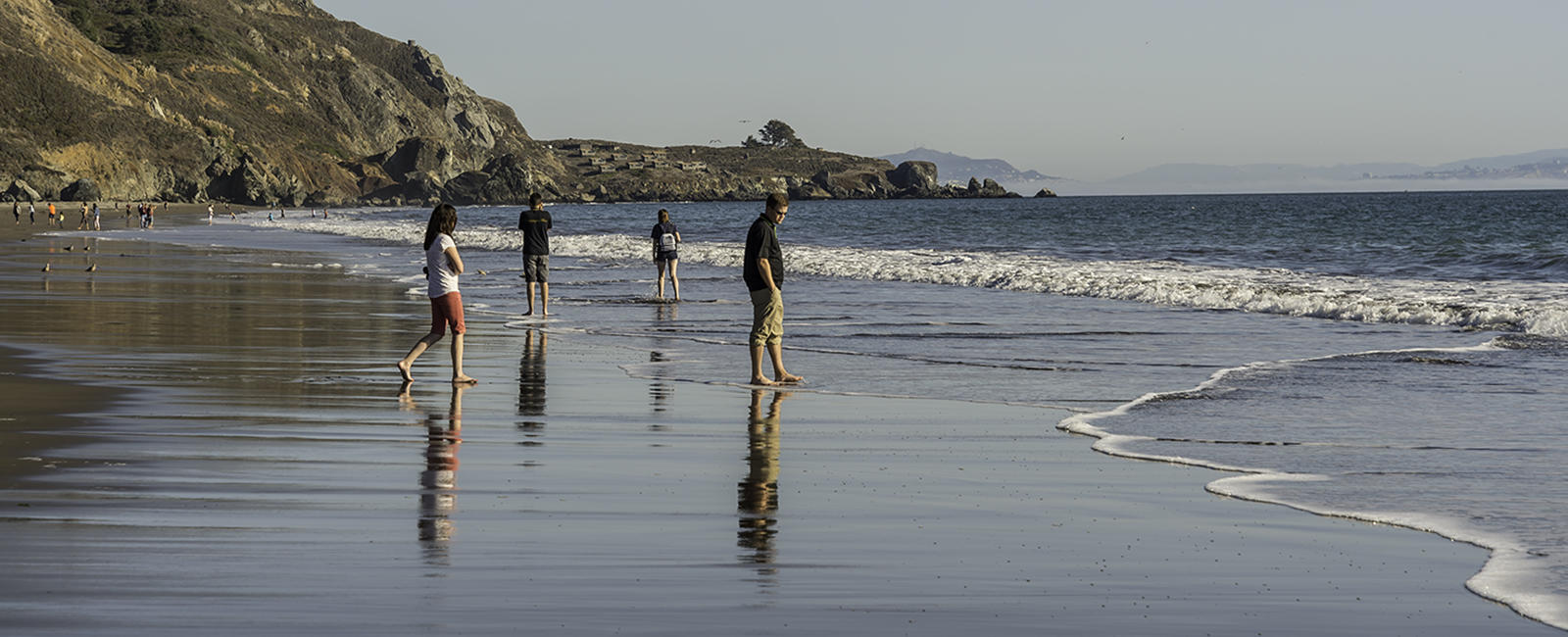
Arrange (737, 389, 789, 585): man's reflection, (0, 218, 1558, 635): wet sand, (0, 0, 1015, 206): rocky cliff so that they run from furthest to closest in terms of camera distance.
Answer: (0, 0, 1015, 206): rocky cliff → (737, 389, 789, 585): man's reflection → (0, 218, 1558, 635): wet sand

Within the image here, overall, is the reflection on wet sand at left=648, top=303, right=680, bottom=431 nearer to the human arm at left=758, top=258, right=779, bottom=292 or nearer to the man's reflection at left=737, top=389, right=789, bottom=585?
the man's reflection at left=737, top=389, right=789, bottom=585

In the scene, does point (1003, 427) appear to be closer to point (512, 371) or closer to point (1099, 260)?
point (512, 371)

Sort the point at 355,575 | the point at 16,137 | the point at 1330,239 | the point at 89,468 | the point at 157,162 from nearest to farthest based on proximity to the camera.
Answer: the point at 355,575 < the point at 89,468 < the point at 1330,239 < the point at 16,137 < the point at 157,162

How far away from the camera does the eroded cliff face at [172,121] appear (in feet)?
384

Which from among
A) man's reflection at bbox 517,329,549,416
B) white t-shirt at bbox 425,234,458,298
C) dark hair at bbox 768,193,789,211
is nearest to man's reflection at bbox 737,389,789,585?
man's reflection at bbox 517,329,549,416

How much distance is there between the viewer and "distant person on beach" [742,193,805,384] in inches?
478

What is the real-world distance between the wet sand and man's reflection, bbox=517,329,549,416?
0.19 ft

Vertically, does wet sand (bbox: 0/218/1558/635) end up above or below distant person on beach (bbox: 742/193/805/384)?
below

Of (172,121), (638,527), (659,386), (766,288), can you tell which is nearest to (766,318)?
(766,288)

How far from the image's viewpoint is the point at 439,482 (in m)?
7.16

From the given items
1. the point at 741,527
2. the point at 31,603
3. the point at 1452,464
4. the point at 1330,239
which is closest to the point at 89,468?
the point at 31,603

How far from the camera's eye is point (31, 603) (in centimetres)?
477

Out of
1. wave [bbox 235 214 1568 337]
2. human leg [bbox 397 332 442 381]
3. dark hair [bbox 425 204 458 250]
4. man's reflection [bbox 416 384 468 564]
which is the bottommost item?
man's reflection [bbox 416 384 468 564]

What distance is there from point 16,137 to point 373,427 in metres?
119
